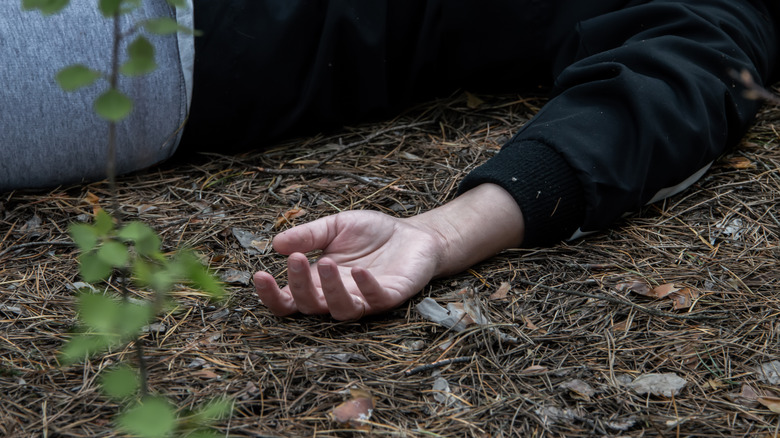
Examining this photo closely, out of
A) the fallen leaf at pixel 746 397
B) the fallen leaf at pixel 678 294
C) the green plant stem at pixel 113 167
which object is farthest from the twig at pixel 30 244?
the fallen leaf at pixel 746 397

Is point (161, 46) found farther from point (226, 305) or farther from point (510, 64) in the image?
point (510, 64)

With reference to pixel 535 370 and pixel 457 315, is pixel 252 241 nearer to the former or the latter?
pixel 457 315

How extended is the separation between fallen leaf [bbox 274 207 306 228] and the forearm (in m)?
0.38

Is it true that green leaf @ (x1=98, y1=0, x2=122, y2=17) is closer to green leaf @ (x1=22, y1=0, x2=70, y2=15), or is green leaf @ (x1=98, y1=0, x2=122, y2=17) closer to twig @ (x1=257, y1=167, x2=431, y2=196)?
green leaf @ (x1=22, y1=0, x2=70, y2=15)

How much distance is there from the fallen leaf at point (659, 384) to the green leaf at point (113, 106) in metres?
1.02

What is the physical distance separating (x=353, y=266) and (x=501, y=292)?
1.13 ft

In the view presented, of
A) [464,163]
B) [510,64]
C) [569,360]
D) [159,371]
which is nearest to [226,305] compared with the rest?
[159,371]

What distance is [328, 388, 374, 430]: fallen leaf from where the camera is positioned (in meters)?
1.25

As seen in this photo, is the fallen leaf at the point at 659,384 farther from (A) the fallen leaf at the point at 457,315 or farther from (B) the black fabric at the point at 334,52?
(B) the black fabric at the point at 334,52

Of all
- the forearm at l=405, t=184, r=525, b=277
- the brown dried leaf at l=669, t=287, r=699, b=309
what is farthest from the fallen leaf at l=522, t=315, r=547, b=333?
the brown dried leaf at l=669, t=287, r=699, b=309

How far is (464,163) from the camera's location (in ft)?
7.32

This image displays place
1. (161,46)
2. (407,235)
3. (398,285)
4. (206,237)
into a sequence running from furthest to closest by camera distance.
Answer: (161,46), (206,237), (407,235), (398,285)

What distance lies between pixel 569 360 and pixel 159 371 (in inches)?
31.8

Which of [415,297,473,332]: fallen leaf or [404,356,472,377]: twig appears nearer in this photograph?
[404,356,472,377]: twig
